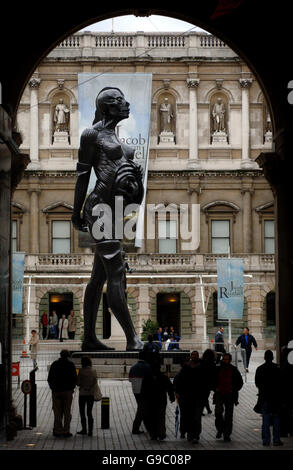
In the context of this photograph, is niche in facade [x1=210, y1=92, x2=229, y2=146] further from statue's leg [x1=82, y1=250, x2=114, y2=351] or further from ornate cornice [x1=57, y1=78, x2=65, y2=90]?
statue's leg [x1=82, y1=250, x2=114, y2=351]

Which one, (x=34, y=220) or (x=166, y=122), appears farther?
(x=166, y=122)

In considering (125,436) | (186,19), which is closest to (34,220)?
(186,19)

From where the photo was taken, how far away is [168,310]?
54.5 m

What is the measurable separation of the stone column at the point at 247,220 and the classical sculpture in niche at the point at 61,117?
10838 millimetres

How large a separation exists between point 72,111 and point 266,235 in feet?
43.0

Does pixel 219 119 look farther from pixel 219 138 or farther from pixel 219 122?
pixel 219 138

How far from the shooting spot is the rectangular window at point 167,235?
178 ft

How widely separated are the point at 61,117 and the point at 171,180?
728 cm

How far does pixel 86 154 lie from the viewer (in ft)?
89.2

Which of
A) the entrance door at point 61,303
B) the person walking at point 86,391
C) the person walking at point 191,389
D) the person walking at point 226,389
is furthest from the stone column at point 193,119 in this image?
the person walking at point 191,389

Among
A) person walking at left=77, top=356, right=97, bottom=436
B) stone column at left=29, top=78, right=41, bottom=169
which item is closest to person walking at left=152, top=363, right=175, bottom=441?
person walking at left=77, top=356, right=97, bottom=436

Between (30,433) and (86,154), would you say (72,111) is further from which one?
(30,433)

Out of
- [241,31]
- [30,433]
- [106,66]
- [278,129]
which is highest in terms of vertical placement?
[106,66]
